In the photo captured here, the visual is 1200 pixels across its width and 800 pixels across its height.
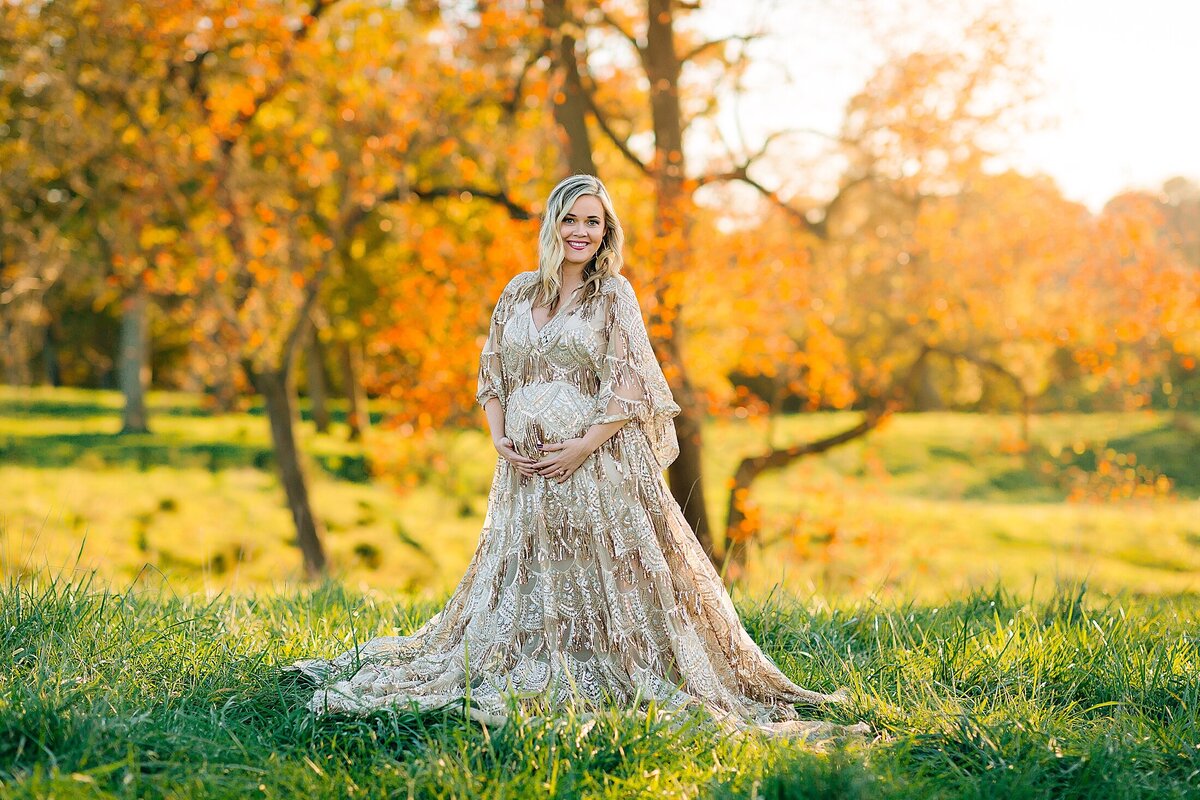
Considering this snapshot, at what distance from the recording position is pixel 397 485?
38.8 feet

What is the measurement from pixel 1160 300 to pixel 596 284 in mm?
8290

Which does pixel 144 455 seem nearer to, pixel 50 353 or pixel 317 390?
pixel 317 390

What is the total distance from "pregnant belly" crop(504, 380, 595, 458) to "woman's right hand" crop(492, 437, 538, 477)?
33mm

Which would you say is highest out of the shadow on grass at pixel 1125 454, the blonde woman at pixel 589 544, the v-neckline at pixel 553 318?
the v-neckline at pixel 553 318

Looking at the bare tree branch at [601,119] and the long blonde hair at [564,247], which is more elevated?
the bare tree branch at [601,119]

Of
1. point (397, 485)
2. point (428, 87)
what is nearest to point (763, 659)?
point (428, 87)

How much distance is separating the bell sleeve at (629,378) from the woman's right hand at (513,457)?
0.31 m

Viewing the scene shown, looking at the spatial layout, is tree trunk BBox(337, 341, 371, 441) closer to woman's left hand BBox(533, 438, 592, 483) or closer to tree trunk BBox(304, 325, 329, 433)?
tree trunk BBox(304, 325, 329, 433)

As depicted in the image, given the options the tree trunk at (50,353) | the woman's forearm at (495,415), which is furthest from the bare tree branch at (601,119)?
the tree trunk at (50,353)

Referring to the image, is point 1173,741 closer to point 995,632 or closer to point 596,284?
point 995,632

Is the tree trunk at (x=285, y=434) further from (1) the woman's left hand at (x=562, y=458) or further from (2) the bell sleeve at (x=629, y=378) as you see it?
(2) the bell sleeve at (x=629, y=378)

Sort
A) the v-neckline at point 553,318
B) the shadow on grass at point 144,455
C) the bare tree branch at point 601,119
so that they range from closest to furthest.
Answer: the v-neckline at point 553,318 < the bare tree branch at point 601,119 < the shadow on grass at point 144,455

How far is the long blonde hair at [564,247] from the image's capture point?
381 centimetres

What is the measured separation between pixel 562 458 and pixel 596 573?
48 cm
